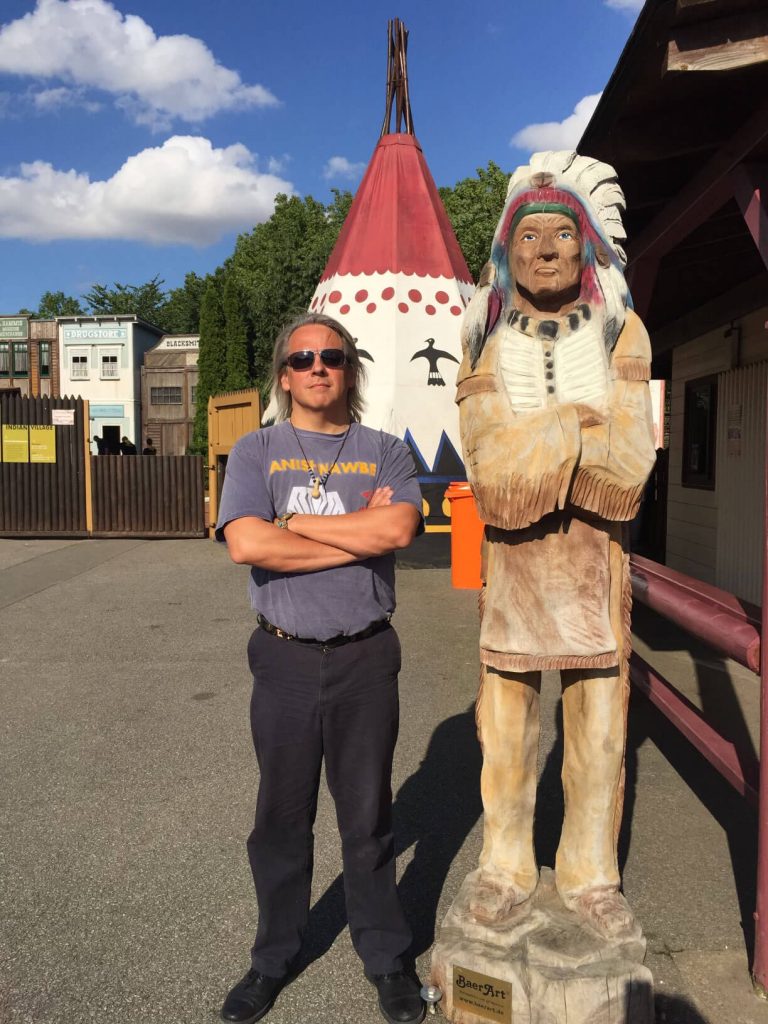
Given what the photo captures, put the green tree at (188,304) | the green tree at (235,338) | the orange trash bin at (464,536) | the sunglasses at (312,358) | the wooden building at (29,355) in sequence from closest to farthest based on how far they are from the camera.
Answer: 1. the sunglasses at (312,358)
2. the orange trash bin at (464,536)
3. the green tree at (235,338)
4. the wooden building at (29,355)
5. the green tree at (188,304)

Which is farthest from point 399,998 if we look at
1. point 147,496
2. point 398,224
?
point 147,496

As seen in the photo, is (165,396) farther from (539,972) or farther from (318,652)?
(539,972)

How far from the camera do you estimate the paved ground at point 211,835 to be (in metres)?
2.27

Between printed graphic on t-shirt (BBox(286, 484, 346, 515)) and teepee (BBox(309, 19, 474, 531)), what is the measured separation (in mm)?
5947

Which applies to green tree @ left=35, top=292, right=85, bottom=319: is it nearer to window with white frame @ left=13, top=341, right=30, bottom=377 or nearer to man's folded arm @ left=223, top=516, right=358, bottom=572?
window with white frame @ left=13, top=341, right=30, bottom=377

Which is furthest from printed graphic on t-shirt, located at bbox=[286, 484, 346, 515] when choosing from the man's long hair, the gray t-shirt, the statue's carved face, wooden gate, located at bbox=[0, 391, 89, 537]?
wooden gate, located at bbox=[0, 391, 89, 537]

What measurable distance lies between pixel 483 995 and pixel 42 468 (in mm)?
11277

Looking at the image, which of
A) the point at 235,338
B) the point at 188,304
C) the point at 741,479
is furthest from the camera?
the point at 188,304

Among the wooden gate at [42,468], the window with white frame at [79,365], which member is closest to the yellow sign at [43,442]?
the wooden gate at [42,468]

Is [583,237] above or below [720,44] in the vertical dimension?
below

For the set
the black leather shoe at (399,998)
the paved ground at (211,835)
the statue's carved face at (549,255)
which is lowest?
the paved ground at (211,835)

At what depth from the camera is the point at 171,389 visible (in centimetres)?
3238

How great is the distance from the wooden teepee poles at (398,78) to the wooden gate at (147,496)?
5522mm

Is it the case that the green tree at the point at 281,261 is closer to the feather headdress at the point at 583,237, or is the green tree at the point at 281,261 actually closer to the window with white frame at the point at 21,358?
the window with white frame at the point at 21,358
